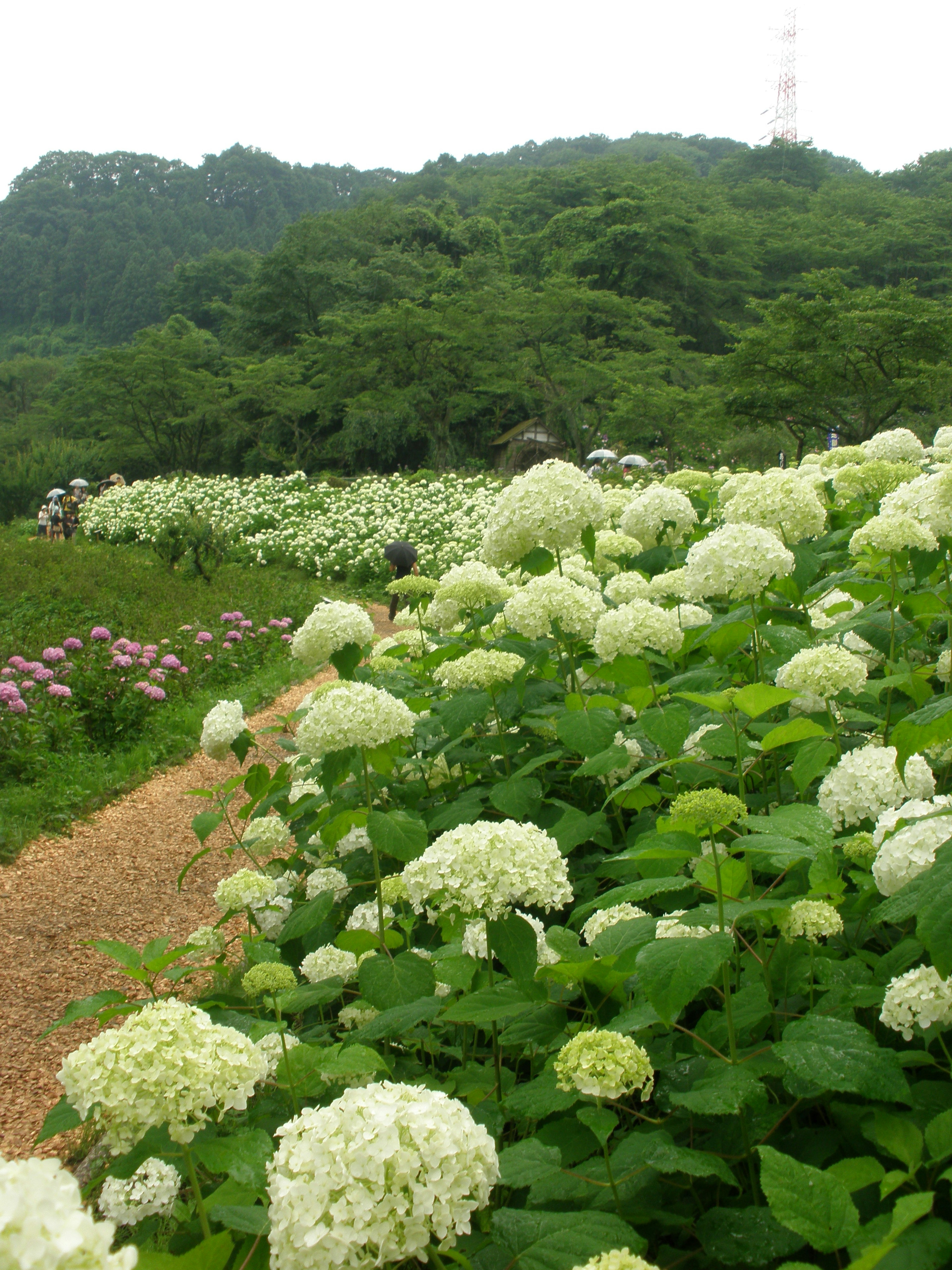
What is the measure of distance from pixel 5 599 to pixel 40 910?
7008 millimetres

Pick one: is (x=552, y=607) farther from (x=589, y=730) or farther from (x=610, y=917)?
(x=610, y=917)

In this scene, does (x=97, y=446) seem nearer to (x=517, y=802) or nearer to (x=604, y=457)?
(x=604, y=457)

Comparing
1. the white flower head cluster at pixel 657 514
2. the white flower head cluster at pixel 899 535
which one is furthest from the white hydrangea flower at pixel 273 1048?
the white flower head cluster at pixel 657 514

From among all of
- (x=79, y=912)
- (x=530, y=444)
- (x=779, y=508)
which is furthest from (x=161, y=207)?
(x=779, y=508)

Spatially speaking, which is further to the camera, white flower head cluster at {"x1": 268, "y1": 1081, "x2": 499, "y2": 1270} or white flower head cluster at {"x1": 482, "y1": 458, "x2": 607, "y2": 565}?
white flower head cluster at {"x1": 482, "y1": 458, "x2": 607, "y2": 565}

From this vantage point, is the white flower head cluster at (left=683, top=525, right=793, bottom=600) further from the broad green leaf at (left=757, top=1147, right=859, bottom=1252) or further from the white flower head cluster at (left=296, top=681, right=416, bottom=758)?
the broad green leaf at (left=757, top=1147, right=859, bottom=1252)

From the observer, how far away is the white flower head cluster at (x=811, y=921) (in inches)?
49.6

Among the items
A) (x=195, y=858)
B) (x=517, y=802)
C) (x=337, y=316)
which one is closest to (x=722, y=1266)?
(x=517, y=802)

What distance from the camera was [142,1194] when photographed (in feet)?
4.50

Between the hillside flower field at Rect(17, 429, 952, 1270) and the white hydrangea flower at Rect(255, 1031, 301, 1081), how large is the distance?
15mm

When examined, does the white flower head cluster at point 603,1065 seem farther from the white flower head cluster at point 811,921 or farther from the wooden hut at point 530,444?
the wooden hut at point 530,444

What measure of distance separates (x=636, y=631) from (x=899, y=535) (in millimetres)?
684

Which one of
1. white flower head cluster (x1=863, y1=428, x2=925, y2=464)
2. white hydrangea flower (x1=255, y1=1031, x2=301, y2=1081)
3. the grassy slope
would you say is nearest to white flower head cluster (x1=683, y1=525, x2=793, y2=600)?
white hydrangea flower (x1=255, y1=1031, x2=301, y2=1081)

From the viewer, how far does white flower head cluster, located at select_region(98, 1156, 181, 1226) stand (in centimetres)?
137
